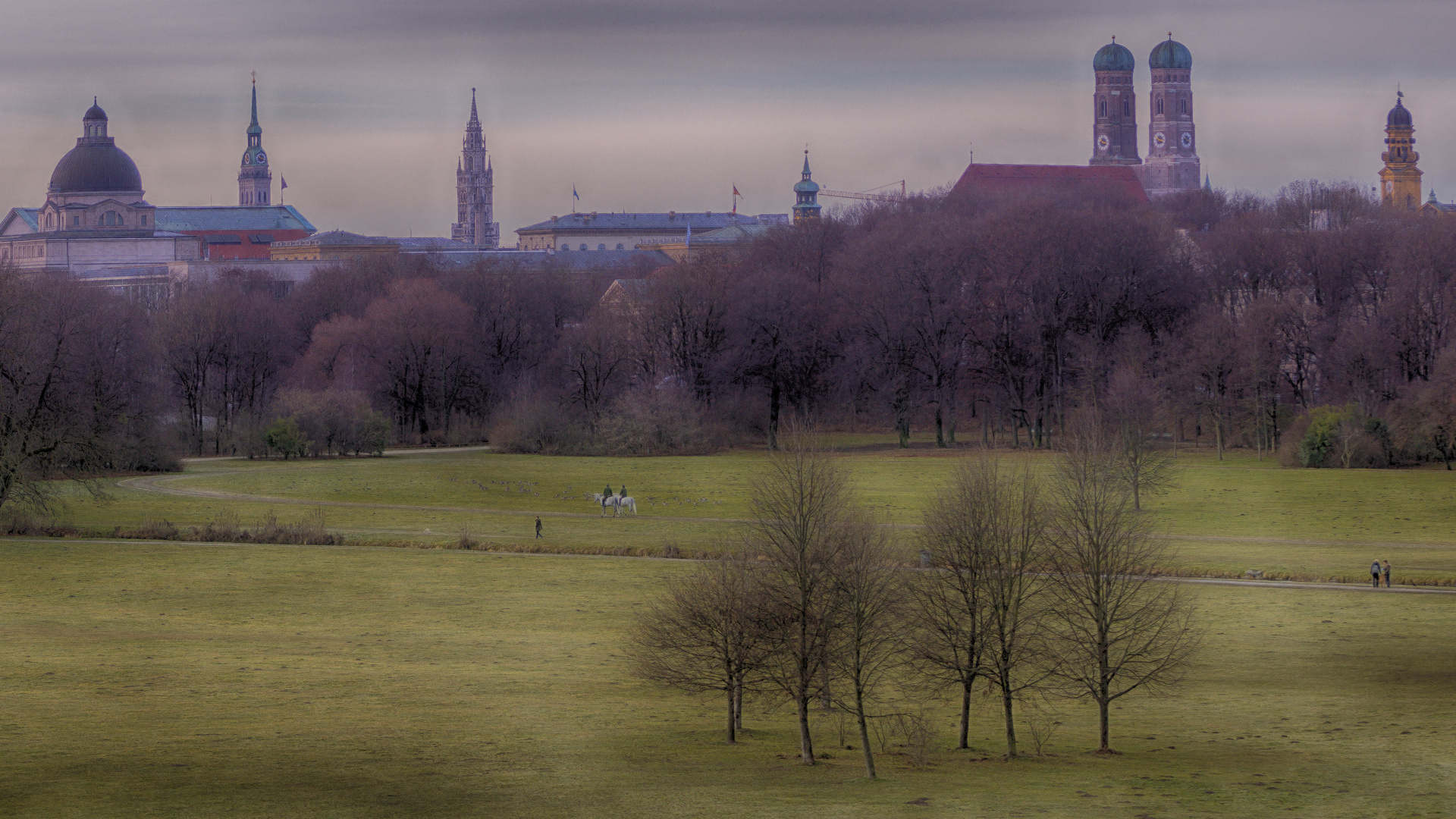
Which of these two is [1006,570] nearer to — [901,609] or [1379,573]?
[901,609]

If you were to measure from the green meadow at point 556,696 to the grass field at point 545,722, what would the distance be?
0.09m

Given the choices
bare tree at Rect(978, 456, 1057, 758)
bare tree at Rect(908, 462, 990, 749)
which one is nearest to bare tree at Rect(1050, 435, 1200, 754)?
bare tree at Rect(978, 456, 1057, 758)

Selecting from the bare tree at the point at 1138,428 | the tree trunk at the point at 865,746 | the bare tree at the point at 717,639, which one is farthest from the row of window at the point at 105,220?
the tree trunk at the point at 865,746

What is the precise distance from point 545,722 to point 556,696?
2251mm

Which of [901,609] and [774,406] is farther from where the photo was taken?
[774,406]

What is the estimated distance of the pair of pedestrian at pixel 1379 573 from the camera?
42938 millimetres

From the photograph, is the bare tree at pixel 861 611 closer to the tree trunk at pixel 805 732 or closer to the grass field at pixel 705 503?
the tree trunk at pixel 805 732

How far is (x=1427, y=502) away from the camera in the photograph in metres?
60.4

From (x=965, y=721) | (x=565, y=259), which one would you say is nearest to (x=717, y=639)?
(x=965, y=721)

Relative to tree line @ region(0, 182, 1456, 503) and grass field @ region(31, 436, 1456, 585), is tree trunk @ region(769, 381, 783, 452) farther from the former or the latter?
grass field @ region(31, 436, 1456, 585)

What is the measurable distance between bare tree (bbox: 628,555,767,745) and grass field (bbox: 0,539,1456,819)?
0.95 metres

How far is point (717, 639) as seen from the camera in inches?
1152

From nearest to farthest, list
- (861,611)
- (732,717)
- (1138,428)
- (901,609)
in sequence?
1. (861,611)
2. (732,717)
3. (901,609)
4. (1138,428)

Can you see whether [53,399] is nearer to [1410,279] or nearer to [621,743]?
[621,743]
